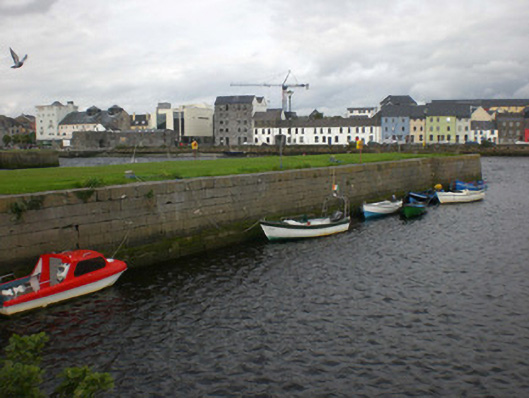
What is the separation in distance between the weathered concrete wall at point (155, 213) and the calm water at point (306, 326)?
132cm

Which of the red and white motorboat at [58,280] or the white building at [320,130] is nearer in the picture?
the red and white motorboat at [58,280]

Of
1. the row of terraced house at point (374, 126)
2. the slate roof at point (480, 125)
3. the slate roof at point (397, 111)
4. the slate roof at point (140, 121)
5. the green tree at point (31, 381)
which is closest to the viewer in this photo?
the green tree at point (31, 381)

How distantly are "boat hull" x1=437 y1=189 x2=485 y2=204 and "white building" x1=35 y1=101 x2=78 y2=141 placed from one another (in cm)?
16130

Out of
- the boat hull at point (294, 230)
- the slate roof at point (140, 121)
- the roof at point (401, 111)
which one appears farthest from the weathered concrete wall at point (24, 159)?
the slate roof at point (140, 121)

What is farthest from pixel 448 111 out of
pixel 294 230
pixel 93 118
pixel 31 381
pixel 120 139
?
pixel 31 381

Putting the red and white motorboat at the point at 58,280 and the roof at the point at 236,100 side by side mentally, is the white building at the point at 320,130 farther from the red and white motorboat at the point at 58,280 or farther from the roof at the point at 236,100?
the red and white motorboat at the point at 58,280

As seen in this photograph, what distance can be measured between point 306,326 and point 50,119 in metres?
185

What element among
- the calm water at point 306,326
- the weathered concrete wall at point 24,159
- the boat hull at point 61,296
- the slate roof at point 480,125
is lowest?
the calm water at point 306,326

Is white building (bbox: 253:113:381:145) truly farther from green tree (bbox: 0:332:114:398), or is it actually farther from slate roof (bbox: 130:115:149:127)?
green tree (bbox: 0:332:114:398)

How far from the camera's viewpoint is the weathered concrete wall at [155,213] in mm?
16613

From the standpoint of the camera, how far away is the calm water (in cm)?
1145

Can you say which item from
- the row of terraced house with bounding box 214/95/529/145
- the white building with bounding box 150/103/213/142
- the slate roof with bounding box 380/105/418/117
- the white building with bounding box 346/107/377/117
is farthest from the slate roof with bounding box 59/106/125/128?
the slate roof with bounding box 380/105/418/117

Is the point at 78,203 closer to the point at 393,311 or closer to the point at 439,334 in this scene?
the point at 393,311

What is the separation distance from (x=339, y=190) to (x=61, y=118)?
170 m
